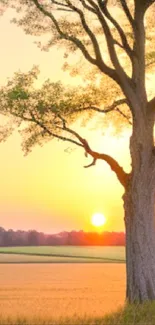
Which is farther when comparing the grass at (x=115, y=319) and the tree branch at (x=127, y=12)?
the tree branch at (x=127, y=12)

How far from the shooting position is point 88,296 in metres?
34.5

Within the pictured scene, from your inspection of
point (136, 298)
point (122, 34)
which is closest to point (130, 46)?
point (122, 34)

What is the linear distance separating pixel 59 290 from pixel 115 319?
10233mm

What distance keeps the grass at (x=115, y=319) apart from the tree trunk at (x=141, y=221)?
3.30 feet

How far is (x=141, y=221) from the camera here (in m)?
30.7

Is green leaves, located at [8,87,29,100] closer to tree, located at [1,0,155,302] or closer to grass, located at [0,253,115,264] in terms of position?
tree, located at [1,0,155,302]

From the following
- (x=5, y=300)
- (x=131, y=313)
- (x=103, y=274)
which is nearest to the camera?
(x=131, y=313)

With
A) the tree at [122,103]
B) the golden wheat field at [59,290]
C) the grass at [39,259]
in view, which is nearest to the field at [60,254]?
the grass at [39,259]

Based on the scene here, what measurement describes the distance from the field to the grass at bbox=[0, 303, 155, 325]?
32353mm

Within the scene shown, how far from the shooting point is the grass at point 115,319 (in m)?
25.8

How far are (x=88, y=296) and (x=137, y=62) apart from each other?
9.07m

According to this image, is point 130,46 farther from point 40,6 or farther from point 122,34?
point 40,6

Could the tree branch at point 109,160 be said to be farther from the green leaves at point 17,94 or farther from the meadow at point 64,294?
the meadow at point 64,294

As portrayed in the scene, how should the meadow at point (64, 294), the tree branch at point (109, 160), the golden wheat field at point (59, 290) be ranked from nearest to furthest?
the meadow at point (64, 294) < the golden wheat field at point (59, 290) < the tree branch at point (109, 160)
